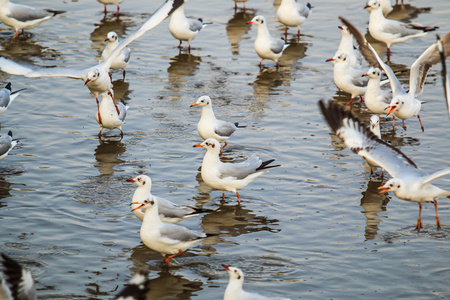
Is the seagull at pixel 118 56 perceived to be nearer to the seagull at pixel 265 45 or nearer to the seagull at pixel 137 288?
the seagull at pixel 265 45

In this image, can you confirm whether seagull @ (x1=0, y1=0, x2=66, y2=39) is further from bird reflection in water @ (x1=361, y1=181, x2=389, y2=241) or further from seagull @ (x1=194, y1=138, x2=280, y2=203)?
bird reflection in water @ (x1=361, y1=181, x2=389, y2=241)

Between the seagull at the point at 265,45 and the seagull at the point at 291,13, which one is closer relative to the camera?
the seagull at the point at 265,45

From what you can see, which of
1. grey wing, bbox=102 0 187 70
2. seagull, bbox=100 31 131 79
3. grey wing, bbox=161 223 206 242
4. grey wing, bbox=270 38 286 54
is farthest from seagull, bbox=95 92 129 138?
grey wing, bbox=270 38 286 54

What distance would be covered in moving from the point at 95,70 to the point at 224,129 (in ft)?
8.49

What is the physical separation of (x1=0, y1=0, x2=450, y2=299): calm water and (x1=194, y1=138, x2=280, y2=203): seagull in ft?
1.13

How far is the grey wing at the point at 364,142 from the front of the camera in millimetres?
8943

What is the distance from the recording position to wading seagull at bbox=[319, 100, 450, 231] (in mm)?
8906

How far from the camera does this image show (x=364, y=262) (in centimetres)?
831

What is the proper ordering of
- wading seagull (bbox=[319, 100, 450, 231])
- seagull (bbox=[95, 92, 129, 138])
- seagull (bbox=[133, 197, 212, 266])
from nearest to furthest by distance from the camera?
seagull (bbox=[133, 197, 212, 266]) < wading seagull (bbox=[319, 100, 450, 231]) < seagull (bbox=[95, 92, 129, 138])

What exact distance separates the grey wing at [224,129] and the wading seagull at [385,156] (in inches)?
115

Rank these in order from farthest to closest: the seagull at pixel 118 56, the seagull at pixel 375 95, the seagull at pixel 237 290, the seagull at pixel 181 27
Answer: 1. the seagull at pixel 181 27
2. the seagull at pixel 118 56
3. the seagull at pixel 375 95
4. the seagull at pixel 237 290

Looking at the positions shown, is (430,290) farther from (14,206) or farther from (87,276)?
(14,206)

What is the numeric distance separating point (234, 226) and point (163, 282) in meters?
1.76

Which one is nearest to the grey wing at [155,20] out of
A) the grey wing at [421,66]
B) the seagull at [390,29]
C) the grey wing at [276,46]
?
the grey wing at [276,46]
